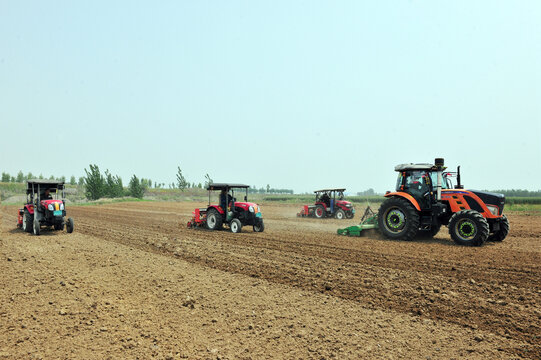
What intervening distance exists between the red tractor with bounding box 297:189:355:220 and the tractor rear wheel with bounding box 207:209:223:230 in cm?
869

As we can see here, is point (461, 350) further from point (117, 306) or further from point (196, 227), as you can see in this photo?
point (196, 227)

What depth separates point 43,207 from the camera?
1380 centimetres

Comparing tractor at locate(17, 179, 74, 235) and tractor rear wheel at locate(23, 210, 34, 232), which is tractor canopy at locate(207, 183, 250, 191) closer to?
tractor at locate(17, 179, 74, 235)

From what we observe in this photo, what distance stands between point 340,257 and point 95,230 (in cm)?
1081

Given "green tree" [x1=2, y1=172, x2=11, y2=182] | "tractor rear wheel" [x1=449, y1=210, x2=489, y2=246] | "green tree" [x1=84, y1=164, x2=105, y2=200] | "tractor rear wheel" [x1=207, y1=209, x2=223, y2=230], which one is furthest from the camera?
"green tree" [x1=2, y1=172, x2=11, y2=182]

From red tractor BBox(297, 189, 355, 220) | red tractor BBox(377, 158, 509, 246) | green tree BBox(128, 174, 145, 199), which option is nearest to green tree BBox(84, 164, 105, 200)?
green tree BBox(128, 174, 145, 199)

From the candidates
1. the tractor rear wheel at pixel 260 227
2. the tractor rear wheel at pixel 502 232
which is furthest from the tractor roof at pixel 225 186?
the tractor rear wheel at pixel 502 232

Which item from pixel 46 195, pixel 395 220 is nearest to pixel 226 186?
pixel 395 220

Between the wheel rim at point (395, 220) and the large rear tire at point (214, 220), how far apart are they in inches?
248

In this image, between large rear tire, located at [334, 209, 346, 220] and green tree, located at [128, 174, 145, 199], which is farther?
green tree, located at [128, 174, 145, 199]

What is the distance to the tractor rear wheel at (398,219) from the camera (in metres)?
11.7

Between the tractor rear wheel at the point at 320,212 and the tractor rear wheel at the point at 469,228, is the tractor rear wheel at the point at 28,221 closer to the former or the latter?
the tractor rear wheel at the point at 320,212

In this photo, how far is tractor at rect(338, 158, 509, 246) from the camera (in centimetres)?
1067

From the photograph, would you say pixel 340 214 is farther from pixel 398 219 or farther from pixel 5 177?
pixel 5 177
